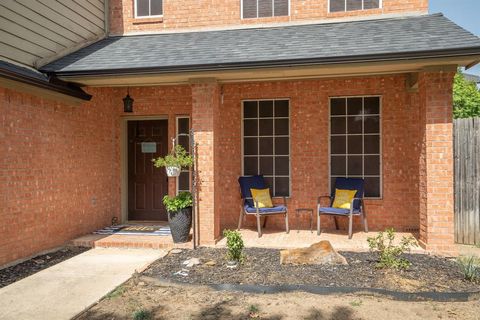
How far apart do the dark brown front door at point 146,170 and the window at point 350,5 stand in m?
4.14

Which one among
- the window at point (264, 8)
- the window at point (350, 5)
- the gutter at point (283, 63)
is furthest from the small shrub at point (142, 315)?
the window at point (350, 5)

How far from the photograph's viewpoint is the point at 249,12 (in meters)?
8.18

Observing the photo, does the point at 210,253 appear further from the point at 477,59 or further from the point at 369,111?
the point at 477,59

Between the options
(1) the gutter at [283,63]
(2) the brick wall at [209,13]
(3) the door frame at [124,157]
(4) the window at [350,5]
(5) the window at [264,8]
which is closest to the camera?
(1) the gutter at [283,63]

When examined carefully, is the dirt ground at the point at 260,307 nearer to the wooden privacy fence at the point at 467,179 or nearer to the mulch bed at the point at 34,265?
the mulch bed at the point at 34,265

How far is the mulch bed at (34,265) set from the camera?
5.04 metres

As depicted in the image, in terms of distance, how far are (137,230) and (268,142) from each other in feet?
10.0

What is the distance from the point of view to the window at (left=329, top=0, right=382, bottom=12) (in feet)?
25.6

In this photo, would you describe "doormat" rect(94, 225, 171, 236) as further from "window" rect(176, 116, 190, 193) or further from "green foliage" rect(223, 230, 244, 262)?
"green foliage" rect(223, 230, 244, 262)

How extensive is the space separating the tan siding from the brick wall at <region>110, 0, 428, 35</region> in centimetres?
52

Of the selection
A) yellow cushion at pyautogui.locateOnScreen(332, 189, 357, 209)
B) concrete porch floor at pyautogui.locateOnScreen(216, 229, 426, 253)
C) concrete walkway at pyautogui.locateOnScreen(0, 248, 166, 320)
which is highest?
yellow cushion at pyautogui.locateOnScreen(332, 189, 357, 209)

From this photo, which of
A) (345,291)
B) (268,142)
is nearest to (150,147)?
(268,142)

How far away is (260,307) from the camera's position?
4105 millimetres

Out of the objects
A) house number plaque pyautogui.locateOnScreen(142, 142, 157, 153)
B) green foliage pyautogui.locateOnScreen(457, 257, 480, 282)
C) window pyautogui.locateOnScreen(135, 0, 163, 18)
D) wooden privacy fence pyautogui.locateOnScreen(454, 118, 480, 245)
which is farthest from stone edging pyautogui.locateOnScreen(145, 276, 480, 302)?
window pyautogui.locateOnScreen(135, 0, 163, 18)
